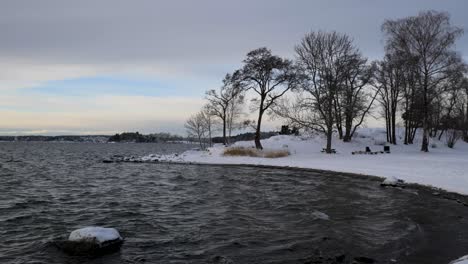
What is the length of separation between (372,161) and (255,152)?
14543 mm

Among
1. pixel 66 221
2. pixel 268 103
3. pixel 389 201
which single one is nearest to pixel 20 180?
pixel 66 221

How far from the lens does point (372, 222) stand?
14523 millimetres

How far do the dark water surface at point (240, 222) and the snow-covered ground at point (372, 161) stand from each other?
7.73ft

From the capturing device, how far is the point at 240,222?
14492 mm

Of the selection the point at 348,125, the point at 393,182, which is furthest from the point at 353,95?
the point at 393,182

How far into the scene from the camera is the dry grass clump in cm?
4439

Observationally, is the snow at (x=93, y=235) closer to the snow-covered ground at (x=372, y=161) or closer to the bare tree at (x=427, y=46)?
the snow-covered ground at (x=372, y=161)

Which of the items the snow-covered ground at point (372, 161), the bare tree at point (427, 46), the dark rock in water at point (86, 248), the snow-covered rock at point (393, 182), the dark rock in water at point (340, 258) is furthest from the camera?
the bare tree at point (427, 46)

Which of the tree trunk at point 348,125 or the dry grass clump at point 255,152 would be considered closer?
the dry grass clump at point 255,152

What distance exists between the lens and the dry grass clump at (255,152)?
44.4 m

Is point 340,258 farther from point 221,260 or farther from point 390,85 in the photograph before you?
point 390,85

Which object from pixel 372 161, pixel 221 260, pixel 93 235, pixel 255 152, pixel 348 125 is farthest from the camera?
pixel 348 125

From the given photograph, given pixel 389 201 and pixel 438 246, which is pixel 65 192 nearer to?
pixel 389 201

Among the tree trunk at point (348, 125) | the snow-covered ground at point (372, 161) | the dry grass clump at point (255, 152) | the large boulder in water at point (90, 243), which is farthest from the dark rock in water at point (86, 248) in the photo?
the tree trunk at point (348, 125)
